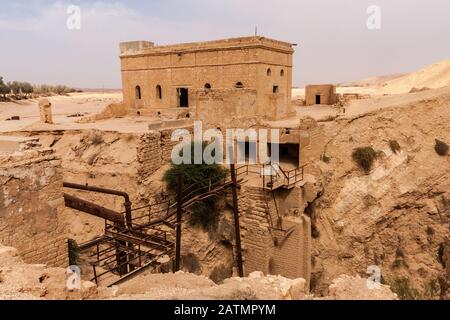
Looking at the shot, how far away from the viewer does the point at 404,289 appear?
14.3 metres

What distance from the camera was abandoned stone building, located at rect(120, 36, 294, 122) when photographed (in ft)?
66.9

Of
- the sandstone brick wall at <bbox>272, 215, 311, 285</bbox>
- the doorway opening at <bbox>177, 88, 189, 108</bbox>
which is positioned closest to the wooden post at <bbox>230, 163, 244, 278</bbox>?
the sandstone brick wall at <bbox>272, 215, 311, 285</bbox>

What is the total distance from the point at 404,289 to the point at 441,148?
20.5ft

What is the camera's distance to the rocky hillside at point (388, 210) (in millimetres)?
14773

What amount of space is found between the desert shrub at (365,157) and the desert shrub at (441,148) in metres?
2.72

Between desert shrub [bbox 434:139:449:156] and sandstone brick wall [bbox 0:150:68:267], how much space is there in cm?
1529

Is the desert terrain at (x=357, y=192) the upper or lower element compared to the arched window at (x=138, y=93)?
lower

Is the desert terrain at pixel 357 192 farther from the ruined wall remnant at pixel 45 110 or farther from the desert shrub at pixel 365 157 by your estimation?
the ruined wall remnant at pixel 45 110

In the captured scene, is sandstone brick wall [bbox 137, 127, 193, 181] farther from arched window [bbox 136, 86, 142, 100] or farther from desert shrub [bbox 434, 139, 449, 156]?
arched window [bbox 136, 86, 142, 100]

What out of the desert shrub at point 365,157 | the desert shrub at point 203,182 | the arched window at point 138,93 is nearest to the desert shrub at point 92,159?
the desert shrub at point 203,182

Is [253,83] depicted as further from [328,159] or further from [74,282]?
[74,282]

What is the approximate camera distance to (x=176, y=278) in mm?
6637
